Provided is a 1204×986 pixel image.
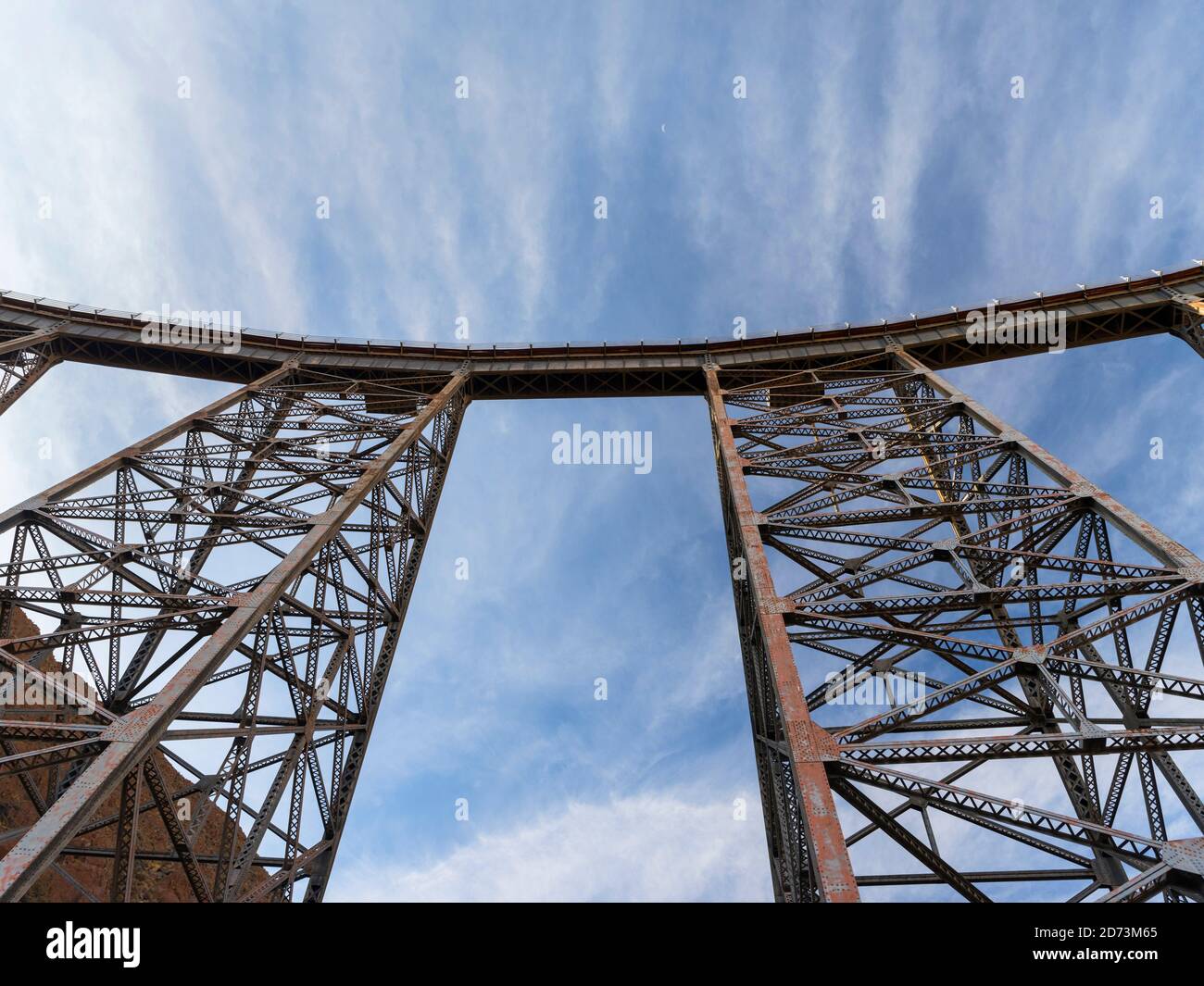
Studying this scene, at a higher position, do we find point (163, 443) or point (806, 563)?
point (163, 443)

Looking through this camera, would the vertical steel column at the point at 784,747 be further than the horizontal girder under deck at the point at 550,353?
No

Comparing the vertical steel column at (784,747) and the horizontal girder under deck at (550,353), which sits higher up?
the horizontal girder under deck at (550,353)

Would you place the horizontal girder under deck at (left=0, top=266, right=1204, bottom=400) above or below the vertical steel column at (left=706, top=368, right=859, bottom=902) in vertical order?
above
